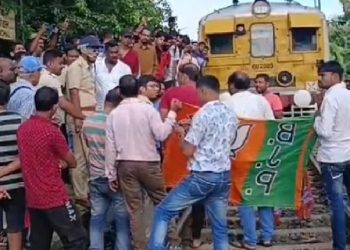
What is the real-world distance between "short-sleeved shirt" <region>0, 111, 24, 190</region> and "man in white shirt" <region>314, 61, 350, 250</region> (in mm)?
3095

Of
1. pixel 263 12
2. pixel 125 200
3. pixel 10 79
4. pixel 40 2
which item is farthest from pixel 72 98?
pixel 40 2

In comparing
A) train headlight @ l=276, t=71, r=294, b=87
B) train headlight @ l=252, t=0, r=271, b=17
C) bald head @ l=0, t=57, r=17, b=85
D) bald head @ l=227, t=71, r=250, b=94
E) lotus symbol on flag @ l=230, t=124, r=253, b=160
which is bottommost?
lotus symbol on flag @ l=230, t=124, r=253, b=160

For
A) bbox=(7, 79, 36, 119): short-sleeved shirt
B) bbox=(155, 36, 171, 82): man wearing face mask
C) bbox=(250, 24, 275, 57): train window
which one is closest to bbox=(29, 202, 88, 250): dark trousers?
bbox=(7, 79, 36, 119): short-sleeved shirt

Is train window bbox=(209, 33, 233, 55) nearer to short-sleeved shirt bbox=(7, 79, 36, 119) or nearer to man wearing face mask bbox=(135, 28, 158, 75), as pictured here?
man wearing face mask bbox=(135, 28, 158, 75)

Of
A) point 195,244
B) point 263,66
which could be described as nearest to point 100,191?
point 195,244

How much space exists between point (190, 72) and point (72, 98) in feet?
5.07

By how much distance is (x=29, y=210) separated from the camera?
7.78m

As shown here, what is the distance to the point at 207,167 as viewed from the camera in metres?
7.98

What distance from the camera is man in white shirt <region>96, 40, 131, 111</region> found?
35.8ft

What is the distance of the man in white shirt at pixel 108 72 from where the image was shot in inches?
430

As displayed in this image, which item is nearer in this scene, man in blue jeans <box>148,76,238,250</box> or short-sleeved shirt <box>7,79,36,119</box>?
man in blue jeans <box>148,76,238,250</box>

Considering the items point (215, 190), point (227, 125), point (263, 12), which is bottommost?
point (215, 190)

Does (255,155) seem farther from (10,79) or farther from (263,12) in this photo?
(263,12)

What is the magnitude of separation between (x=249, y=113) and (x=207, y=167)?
1895 mm
